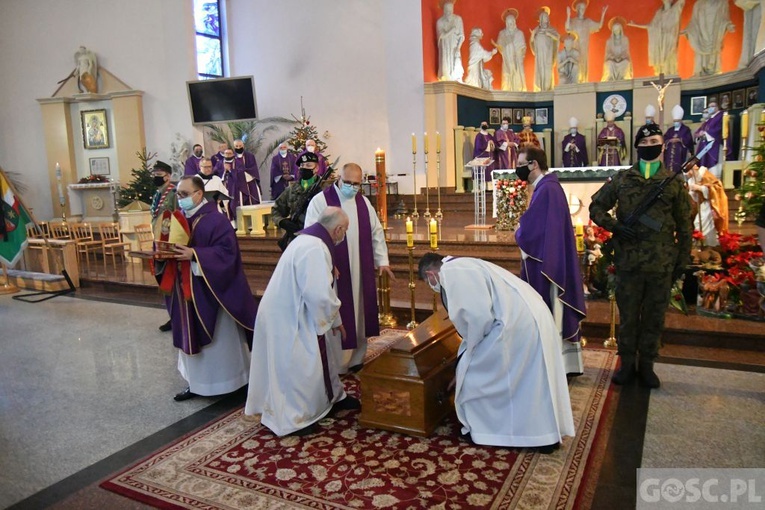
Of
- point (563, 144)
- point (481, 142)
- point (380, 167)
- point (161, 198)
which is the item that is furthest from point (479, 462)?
point (563, 144)

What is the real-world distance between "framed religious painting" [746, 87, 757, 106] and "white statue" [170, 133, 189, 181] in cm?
1249

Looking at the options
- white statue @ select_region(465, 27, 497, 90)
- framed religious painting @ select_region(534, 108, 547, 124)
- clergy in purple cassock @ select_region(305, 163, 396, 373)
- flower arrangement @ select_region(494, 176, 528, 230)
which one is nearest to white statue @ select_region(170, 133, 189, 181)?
white statue @ select_region(465, 27, 497, 90)

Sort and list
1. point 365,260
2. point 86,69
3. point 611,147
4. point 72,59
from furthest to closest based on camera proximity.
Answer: point 72,59 < point 86,69 < point 611,147 < point 365,260

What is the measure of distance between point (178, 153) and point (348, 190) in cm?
1043

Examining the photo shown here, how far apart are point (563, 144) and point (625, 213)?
35.3 ft

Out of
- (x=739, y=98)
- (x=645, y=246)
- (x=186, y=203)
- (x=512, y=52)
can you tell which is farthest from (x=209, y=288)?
(x=512, y=52)

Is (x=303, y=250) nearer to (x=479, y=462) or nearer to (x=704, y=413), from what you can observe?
(x=479, y=462)

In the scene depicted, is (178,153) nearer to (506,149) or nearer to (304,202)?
(506,149)

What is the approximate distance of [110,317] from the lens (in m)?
7.62

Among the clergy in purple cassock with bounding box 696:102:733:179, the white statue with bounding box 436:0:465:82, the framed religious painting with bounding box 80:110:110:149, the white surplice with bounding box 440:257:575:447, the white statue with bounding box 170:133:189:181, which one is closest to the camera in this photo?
the white surplice with bounding box 440:257:575:447

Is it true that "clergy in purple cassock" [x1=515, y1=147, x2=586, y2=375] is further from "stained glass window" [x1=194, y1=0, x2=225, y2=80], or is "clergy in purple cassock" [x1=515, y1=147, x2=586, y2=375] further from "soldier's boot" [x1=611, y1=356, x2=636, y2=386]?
"stained glass window" [x1=194, y1=0, x2=225, y2=80]

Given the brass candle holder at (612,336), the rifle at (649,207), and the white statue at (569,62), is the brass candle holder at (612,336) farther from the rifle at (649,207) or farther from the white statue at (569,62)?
the white statue at (569,62)

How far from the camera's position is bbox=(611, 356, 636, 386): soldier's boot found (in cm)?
453

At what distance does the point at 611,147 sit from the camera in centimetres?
1308
